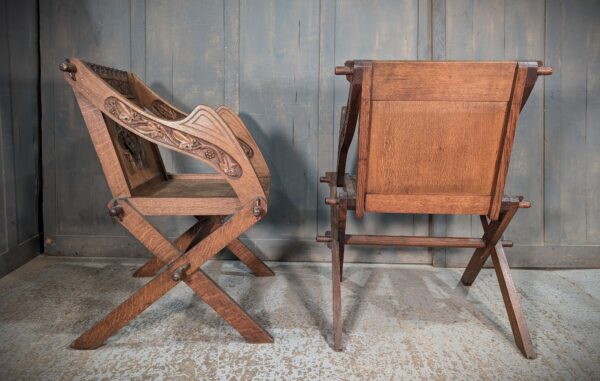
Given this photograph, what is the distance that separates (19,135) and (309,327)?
77.1 inches

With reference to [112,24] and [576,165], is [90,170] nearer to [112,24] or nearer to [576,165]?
[112,24]

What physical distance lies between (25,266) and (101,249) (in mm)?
403

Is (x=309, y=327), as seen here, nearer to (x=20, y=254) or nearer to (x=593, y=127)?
(x=20, y=254)

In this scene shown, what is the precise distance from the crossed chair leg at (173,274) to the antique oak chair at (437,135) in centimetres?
36

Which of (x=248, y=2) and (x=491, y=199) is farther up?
(x=248, y=2)

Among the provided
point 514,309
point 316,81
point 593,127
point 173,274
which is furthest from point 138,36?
point 593,127

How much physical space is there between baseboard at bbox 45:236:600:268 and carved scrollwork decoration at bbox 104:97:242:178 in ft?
3.97

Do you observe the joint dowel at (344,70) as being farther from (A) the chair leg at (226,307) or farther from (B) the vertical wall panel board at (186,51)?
(B) the vertical wall panel board at (186,51)

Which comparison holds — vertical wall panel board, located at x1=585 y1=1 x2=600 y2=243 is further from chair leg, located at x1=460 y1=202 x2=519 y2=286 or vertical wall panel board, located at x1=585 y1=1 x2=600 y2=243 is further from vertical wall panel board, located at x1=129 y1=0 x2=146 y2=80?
vertical wall panel board, located at x1=129 y1=0 x2=146 y2=80

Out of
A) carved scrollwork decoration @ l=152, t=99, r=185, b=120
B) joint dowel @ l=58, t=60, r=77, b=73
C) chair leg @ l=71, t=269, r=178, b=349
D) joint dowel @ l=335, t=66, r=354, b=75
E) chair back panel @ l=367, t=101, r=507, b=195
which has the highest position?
joint dowel @ l=58, t=60, r=77, b=73

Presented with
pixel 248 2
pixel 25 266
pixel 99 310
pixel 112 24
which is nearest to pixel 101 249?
pixel 25 266

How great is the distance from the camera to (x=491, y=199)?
1.79m

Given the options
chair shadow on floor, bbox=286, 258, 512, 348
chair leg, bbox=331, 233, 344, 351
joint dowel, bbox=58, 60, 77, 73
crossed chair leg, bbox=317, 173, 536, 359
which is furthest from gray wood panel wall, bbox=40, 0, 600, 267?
joint dowel, bbox=58, 60, 77, 73

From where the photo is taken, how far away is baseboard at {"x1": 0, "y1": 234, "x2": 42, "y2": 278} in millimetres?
2604
